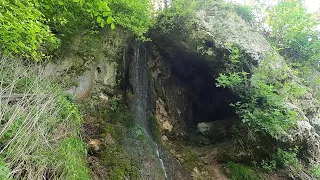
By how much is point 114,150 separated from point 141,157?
69 cm

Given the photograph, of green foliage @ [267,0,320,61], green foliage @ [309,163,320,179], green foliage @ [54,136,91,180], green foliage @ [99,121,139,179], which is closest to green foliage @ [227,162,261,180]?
green foliage @ [309,163,320,179]

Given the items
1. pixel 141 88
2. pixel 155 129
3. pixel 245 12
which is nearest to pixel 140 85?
pixel 141 88

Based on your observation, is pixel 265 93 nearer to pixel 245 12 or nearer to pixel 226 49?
pixel 226 49

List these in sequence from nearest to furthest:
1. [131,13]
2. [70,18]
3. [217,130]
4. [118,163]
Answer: [118,163], [70,18], [131,13], [217,130]

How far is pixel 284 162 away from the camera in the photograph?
708 cm

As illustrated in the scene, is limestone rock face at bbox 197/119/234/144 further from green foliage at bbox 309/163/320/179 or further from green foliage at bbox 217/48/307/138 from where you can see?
green foliage at bbox 309/163/320/179

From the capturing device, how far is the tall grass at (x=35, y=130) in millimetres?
3020

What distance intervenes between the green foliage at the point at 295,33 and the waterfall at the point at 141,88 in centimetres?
604

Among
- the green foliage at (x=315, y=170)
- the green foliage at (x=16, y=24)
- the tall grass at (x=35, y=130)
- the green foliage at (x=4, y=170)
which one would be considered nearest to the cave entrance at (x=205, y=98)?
the green foliage at (x=315, y=170)

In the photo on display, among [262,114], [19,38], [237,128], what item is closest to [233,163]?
[237,128]

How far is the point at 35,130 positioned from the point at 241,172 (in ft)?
18.0

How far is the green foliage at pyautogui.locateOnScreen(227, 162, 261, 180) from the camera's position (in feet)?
22.4

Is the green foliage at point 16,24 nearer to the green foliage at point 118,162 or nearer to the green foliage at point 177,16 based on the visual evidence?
the green foliage at point 118,162

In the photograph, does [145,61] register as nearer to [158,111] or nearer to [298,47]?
[158,111]
